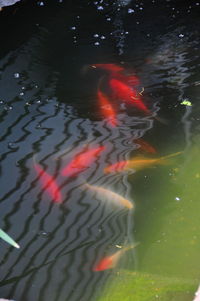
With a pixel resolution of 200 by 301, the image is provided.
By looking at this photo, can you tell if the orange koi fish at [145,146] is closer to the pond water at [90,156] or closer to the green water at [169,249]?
the pond water at [90,156]

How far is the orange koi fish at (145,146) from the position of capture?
118 inches

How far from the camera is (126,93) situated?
3744 millimetres

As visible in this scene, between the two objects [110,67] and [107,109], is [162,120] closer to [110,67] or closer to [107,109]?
[107,109]

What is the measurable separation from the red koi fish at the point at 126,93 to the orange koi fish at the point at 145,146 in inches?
16.6

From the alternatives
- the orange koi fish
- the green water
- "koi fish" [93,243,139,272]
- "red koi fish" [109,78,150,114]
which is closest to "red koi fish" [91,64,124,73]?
"red koi fish" [109,78,150,114]

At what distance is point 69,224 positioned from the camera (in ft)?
8.10

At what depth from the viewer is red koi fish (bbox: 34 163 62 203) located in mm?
2633

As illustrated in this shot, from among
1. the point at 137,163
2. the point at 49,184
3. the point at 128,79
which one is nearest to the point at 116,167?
the point at 137,163

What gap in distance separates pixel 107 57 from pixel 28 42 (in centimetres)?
102

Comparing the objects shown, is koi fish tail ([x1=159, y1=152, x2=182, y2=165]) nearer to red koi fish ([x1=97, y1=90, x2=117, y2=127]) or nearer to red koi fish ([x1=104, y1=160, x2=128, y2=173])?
red koi fish ([x1=104, y1=160, x2=128, y2=173])

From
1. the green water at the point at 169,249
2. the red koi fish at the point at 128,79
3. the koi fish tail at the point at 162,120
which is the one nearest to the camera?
the green water at the point at 169,249

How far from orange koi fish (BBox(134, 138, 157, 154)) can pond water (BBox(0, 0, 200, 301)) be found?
0.03m

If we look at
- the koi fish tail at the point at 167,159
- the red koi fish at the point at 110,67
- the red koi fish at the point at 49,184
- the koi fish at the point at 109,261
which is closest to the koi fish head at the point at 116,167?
the koi fish tail at the point at 167,159

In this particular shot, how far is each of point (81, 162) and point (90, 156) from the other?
9 cm
